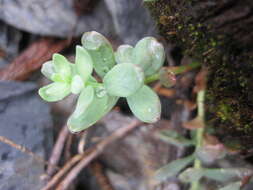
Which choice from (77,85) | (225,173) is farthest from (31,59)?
(225,173)

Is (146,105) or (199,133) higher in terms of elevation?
(146,105)

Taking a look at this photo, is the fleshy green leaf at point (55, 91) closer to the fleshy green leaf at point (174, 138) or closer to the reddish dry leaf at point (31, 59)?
the fleshy green leaf at point (174, 138)

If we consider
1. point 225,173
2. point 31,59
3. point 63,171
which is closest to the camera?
point 225,173

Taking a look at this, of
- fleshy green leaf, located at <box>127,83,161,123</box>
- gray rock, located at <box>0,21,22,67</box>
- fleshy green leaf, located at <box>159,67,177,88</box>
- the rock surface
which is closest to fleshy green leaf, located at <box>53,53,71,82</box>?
fleshy green leaf, located at <box>127,83,161,123</box>

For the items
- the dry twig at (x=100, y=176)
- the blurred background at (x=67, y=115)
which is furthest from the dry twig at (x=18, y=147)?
the dry twig at (x=100, y=176)

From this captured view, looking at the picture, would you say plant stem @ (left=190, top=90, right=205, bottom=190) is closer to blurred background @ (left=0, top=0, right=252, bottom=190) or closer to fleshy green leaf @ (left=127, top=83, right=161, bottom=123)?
blurred background @ (left=0, top=0, right=252, bottom=190)

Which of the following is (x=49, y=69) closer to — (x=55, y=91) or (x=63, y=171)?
(x=55, y=91)

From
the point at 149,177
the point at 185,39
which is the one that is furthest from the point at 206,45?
the point at 149,177
